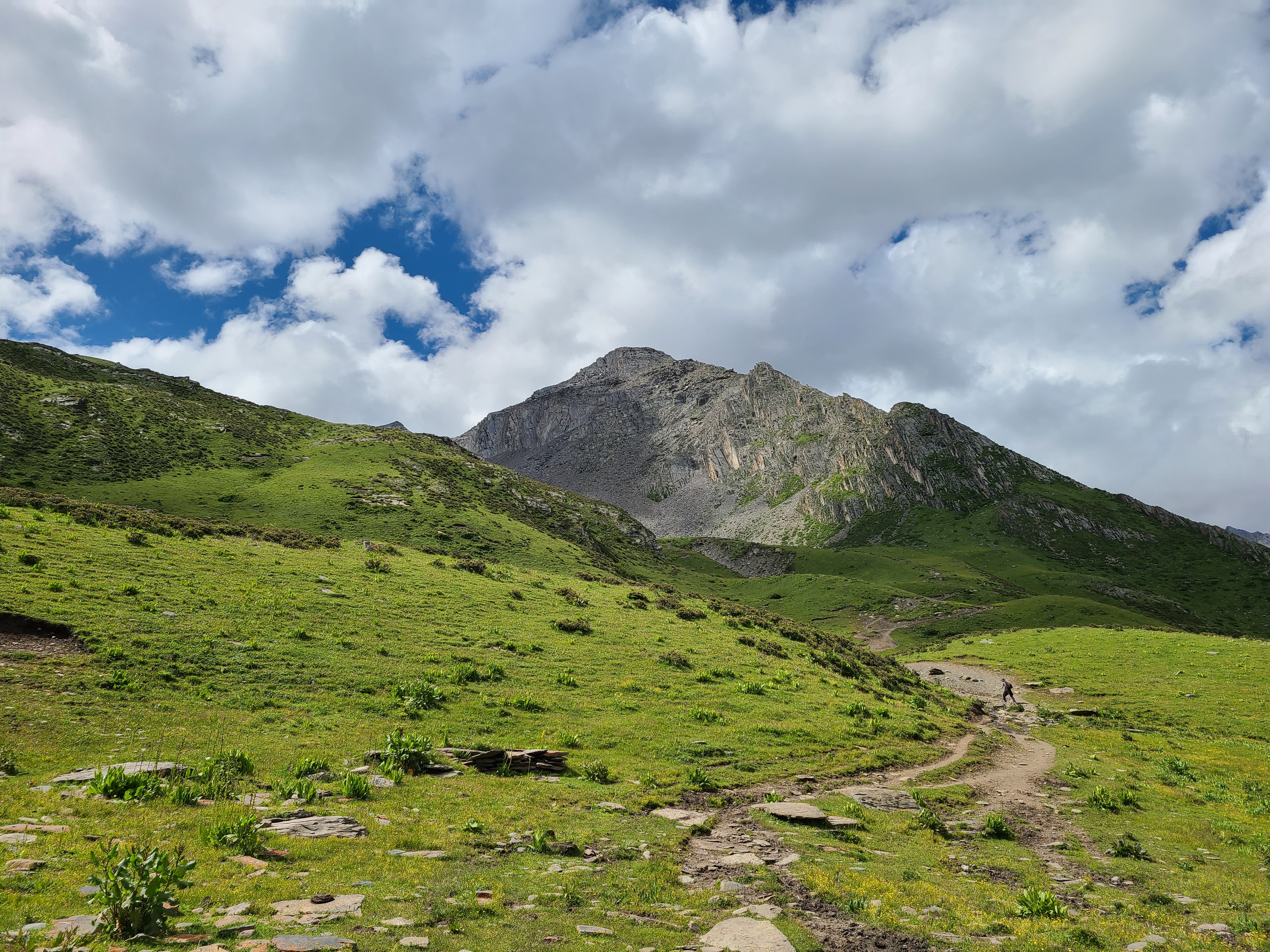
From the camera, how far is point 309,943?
24.2 feet

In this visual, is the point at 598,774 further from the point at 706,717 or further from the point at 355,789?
the point at 706,717

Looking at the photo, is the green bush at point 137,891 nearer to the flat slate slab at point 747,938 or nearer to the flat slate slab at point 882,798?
the flat slate slab at point 747,938

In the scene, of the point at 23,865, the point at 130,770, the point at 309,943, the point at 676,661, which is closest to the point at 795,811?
the point at 309,943

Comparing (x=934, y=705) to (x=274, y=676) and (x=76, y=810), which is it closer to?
(x=274, y=676)

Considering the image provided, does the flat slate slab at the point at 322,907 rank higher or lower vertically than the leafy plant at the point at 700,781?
higher

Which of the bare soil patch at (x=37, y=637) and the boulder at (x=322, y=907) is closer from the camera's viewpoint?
the boulder at (x=322, y=907)

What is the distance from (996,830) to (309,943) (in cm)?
1789

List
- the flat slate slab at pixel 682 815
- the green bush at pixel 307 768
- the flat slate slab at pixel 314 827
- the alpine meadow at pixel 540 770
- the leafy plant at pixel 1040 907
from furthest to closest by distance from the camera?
the flat slate slab at pixel 682 815
the green bush at pixel 307 768
the flat slate slab at pixel 314 827
the leafy plant at pixel 1040 907
the alpine meadow at pixel 540 770

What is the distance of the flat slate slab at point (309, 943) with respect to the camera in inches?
281

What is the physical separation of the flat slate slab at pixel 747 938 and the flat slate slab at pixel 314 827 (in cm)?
744

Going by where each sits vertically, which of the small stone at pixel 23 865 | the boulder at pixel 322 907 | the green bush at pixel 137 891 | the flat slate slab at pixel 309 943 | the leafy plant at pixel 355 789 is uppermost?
the green bush at pixel 137 891

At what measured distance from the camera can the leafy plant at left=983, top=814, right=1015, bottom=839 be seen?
54.6 feet

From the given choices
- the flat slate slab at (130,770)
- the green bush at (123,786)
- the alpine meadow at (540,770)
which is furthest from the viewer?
the flat slate slab at (130,770)

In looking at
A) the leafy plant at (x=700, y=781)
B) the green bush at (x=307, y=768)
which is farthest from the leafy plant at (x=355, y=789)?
the leafy plant at (x=700, y=781)
